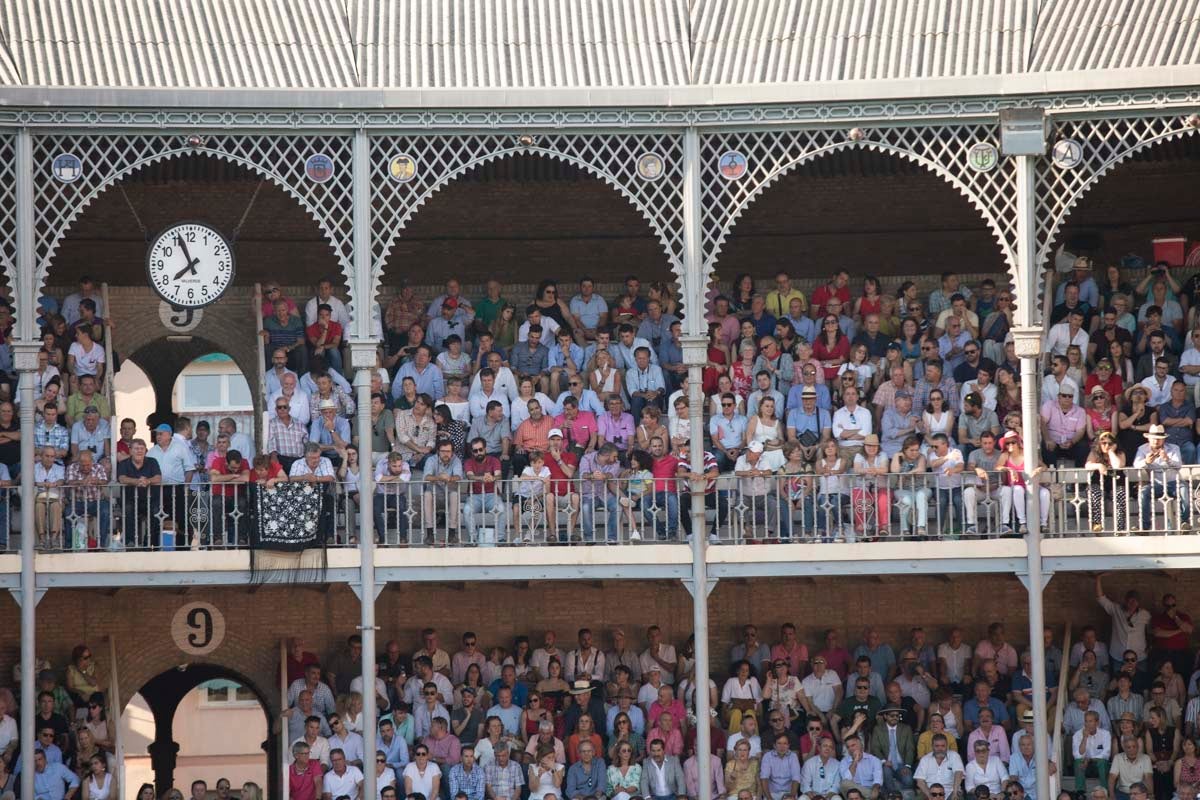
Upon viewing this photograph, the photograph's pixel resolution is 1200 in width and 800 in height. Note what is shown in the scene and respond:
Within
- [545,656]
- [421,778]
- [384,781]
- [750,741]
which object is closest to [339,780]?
[384,781]

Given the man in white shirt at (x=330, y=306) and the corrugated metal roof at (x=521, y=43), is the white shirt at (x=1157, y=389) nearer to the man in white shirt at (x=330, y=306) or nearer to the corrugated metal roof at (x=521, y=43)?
the corrugated metal roof at (x=521, y=43)

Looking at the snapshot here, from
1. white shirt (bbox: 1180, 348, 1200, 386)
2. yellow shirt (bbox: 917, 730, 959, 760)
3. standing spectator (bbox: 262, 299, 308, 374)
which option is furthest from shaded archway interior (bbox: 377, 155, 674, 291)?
yellow shirt (bbox: 917, 730, 959, 760)

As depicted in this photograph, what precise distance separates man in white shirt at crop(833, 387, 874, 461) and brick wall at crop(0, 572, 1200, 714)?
278 cm

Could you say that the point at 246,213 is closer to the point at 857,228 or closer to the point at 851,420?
the point at 857,228

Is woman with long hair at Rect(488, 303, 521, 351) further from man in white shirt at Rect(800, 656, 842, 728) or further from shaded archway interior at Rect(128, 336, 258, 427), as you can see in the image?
man in white shirt at Rect(800, 656, 842, 728)

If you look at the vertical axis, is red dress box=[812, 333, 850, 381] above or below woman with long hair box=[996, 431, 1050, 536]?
above

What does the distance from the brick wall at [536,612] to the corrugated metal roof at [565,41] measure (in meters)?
5.75

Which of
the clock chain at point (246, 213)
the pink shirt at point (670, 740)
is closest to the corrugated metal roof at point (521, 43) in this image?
the clock chain at point (246, 213)

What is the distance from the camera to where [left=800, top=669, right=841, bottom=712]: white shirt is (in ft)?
70.0

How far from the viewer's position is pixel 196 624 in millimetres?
23375

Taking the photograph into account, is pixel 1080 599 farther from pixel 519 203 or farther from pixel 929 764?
pixel 519 203

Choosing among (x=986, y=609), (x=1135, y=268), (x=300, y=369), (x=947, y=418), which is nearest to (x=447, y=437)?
(x=300, y=369)

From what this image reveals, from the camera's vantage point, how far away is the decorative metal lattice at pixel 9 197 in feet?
65.2

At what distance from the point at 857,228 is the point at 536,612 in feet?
18.8
